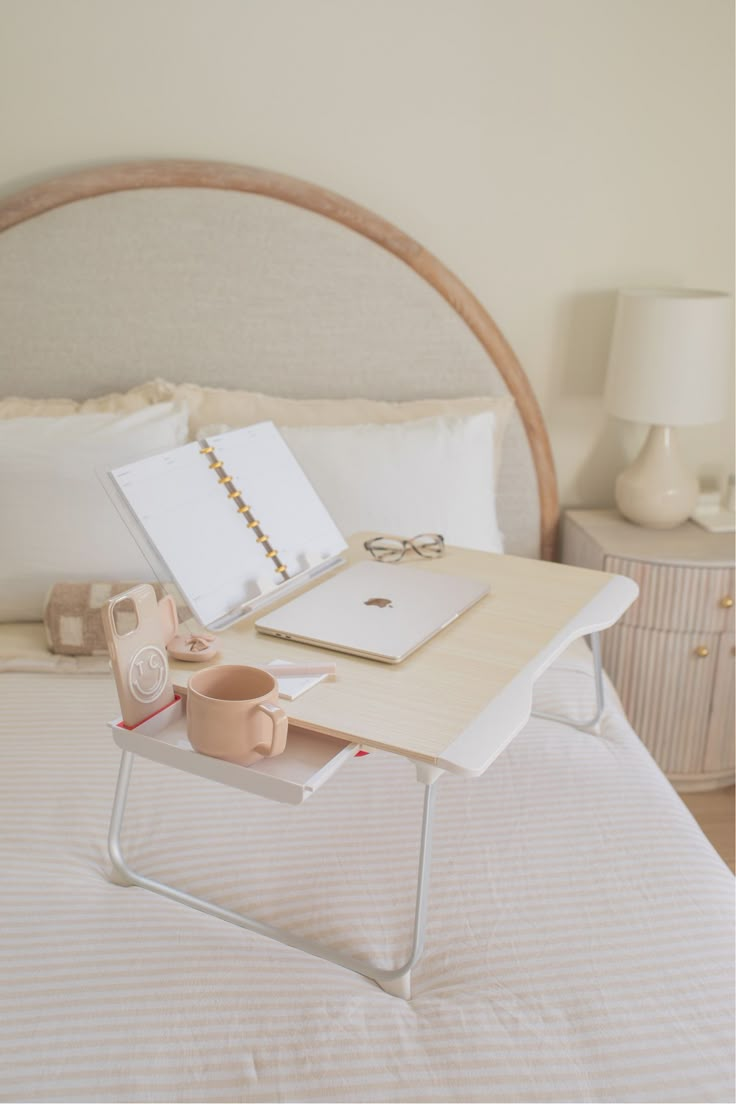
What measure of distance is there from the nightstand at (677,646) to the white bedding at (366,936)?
2.04 feet

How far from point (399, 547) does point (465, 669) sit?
448mm

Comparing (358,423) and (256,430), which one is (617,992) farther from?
(358,423)

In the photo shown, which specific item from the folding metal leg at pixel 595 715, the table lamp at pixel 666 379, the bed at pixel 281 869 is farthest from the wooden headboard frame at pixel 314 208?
the folding metal leg at pixel 595 715

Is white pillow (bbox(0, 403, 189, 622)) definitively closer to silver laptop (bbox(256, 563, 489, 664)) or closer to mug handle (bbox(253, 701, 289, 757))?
silver laptop (bbox(256, 563, 489, 664))

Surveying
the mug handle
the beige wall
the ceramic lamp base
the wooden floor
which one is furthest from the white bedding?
the beige wall

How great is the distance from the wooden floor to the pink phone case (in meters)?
1.50

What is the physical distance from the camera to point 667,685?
220cm

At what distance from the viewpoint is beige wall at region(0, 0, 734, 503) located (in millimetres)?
2117

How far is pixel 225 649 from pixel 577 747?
689 mm

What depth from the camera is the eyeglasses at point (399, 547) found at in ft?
5.11

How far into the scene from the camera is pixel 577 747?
62.2 inches

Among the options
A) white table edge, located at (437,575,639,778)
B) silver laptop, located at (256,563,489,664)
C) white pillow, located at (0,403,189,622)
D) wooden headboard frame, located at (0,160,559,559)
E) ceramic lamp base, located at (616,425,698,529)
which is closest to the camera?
white table edge, located at (437,575,639,778)

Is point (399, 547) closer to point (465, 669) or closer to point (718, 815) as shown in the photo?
point (465, 669)

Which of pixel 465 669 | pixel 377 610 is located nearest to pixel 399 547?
pixel 377 610
